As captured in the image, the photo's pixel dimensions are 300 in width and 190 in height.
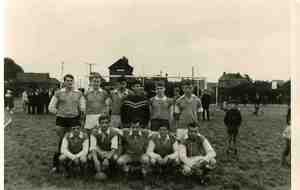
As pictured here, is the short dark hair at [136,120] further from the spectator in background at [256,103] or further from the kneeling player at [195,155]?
the spectator in background at [256,103]

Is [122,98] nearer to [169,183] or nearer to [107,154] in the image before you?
[107,154]

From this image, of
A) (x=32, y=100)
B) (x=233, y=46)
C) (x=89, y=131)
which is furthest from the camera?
(x=32, y=100)

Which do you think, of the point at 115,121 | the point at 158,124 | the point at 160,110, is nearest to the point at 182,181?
the point at 158,124

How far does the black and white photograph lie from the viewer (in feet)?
14.1

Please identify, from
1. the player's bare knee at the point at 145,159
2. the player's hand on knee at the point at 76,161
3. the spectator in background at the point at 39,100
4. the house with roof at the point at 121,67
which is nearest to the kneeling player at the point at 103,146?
the player's hand on knee at the point at 76,161

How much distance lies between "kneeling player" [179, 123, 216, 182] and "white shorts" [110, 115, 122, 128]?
0.83m

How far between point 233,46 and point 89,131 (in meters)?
1.70

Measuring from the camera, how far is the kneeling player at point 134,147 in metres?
4.33

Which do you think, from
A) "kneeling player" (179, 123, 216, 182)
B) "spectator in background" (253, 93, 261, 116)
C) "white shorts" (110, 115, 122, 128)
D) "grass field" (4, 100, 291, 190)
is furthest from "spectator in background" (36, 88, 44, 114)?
"kneeling player" (179, 123, 216, 182)

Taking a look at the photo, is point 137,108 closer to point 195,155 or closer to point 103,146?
point 103,146

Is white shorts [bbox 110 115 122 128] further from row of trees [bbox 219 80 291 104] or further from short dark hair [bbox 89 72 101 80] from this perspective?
row of trees [bbox 219 80 291 104]

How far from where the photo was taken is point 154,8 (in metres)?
4.50

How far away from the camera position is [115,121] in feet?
16.1

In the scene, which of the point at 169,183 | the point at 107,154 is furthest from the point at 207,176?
the point at 107,154
